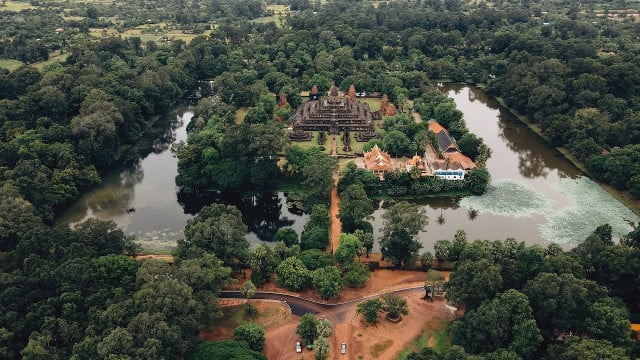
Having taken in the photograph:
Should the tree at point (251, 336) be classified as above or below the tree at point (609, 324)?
→ below

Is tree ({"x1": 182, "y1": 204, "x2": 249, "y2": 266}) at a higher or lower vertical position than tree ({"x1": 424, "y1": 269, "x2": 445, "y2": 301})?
higher

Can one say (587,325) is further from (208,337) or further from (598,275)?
(208,337)

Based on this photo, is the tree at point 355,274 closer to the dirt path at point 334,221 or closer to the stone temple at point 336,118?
the dirt path at point 334,221

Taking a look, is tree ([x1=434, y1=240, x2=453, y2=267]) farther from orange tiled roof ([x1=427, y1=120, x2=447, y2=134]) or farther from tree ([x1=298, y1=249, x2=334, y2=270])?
orange tiled roof ([x1=427, y1=120, x2=447, y2=134])

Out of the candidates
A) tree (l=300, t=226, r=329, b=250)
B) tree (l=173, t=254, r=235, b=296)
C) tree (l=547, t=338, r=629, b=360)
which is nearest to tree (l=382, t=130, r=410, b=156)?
tree (l=300, t=226, r=329, b=250)

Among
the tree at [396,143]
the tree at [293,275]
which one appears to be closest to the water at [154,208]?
the tree at [293,275]

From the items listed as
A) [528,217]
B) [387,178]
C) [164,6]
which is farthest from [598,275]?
[164,6]

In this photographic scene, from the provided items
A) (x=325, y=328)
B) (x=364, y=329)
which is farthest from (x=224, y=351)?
(x=364, y=329)

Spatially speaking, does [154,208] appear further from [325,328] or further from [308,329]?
[325,328]
